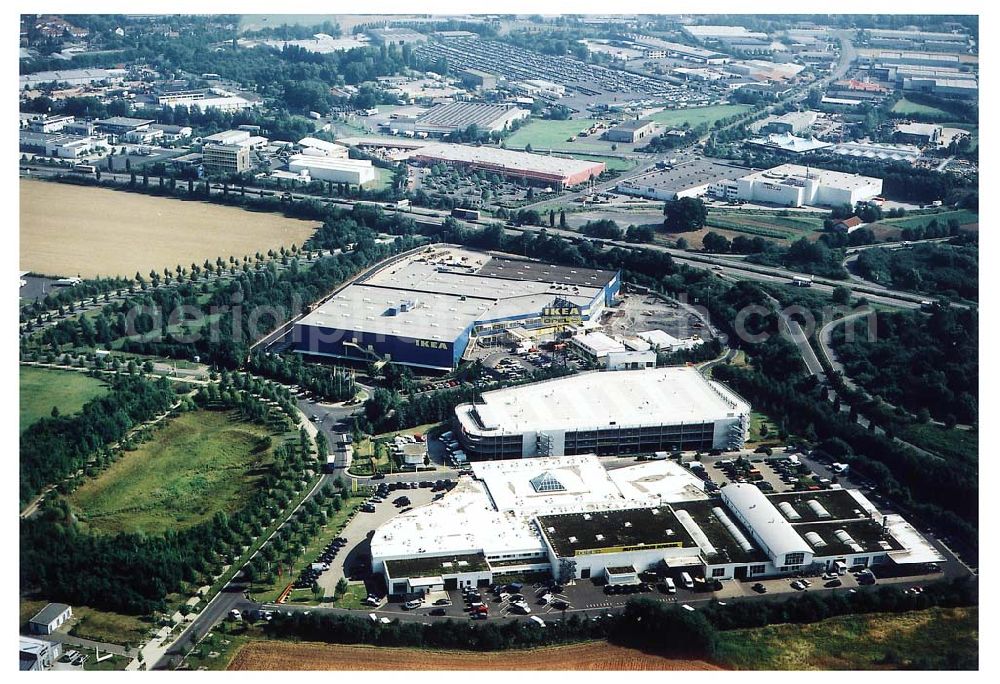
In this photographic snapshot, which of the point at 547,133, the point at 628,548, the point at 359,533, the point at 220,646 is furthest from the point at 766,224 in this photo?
the point at 220,646

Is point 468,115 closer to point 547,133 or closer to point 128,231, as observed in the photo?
point 547,133

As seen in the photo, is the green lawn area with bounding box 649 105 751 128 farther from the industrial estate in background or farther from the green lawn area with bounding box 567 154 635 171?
the green lawn area with bounding box 567 154 635 171

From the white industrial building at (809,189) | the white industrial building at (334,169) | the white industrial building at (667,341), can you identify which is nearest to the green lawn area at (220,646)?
the white industrial building at (667,341)

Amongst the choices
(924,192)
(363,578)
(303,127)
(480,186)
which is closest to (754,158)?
(924,192)

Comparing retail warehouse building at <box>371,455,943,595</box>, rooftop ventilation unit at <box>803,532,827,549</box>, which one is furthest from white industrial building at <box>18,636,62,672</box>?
rooftop ventilation unit at <box>803,532,827,549</box>

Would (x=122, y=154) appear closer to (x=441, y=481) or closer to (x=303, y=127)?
(x=303, y=127)

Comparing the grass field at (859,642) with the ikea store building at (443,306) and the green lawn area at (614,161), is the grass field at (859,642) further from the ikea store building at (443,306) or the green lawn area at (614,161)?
the green lawn area at (614,161)
